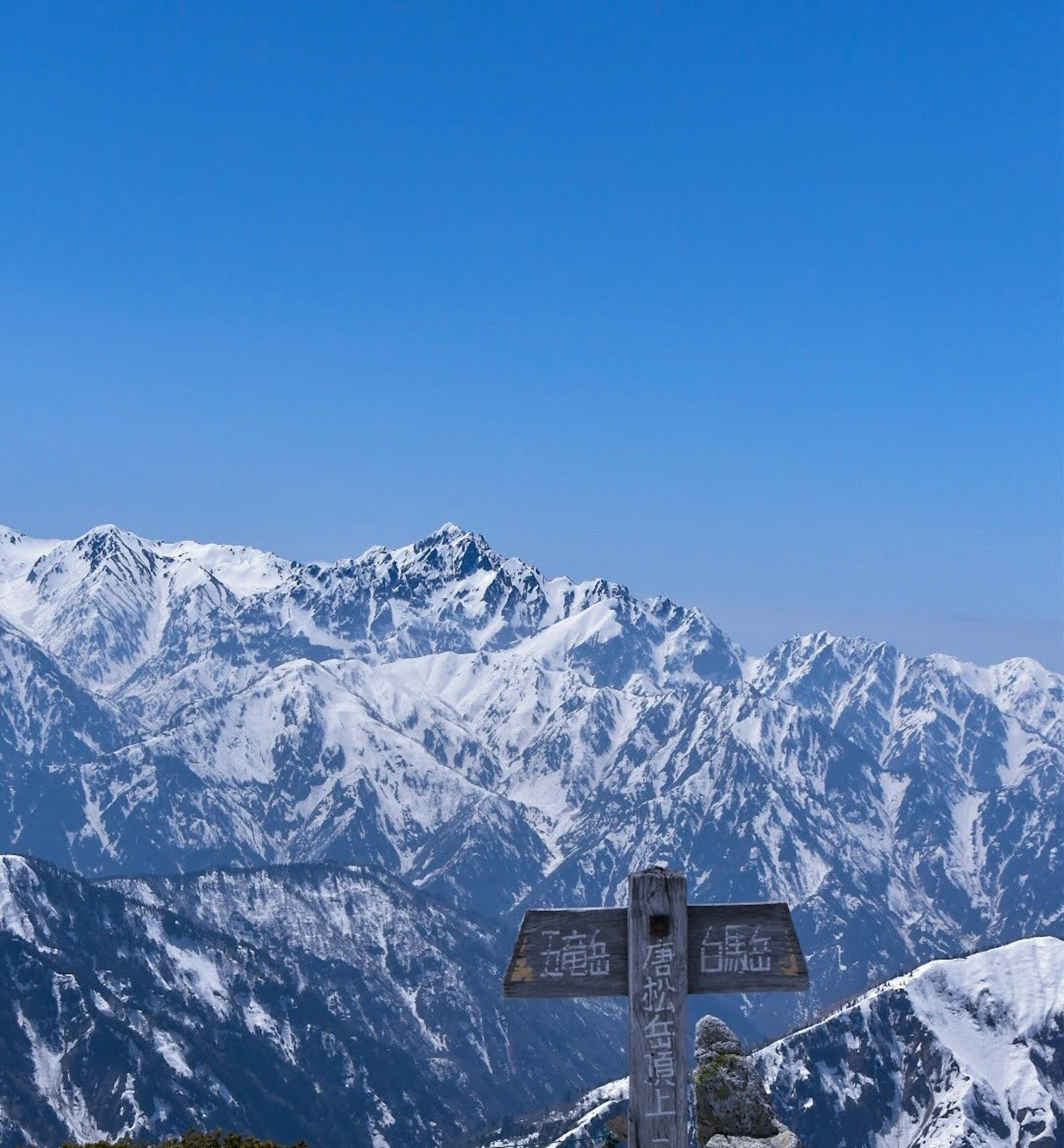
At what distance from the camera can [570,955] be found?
57.3 ft

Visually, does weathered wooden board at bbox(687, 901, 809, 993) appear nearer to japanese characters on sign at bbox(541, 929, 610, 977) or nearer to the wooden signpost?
the wooden signpost

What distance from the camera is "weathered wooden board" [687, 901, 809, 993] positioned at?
57.6 feet

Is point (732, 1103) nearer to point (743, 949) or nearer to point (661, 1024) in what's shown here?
point (661, 1024)

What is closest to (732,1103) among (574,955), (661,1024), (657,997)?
(661,1024)

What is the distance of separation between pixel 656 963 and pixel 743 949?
1076 millimetres

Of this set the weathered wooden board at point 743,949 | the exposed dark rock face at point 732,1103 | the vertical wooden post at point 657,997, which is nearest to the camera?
the vertical wooden post at point 657,997

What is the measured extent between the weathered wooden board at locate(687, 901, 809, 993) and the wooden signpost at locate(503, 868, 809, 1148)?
1 centimetres

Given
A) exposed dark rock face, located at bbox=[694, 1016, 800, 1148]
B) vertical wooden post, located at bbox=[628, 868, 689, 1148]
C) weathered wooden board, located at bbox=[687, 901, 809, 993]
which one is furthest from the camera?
exposed dark rock face, located at bbox=[694, 1016, 800, 1148]

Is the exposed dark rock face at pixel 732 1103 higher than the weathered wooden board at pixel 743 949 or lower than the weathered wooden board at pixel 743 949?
lower

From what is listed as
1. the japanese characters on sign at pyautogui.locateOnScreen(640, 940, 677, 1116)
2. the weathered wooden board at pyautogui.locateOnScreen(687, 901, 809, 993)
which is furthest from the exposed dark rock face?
the weathered wooden board at pyautogui.locateOnScreen(687, 901, 809, 993)

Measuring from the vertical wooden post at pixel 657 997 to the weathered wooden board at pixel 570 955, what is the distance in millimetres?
196

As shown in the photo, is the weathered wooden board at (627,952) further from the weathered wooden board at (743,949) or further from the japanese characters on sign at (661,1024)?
the japanese characters on sign at (661,1024)

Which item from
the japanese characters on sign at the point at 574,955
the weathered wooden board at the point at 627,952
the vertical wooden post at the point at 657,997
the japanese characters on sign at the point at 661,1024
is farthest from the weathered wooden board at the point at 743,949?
the japanese characters on sign at the point at 574,955

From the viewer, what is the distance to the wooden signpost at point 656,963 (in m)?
17.4
